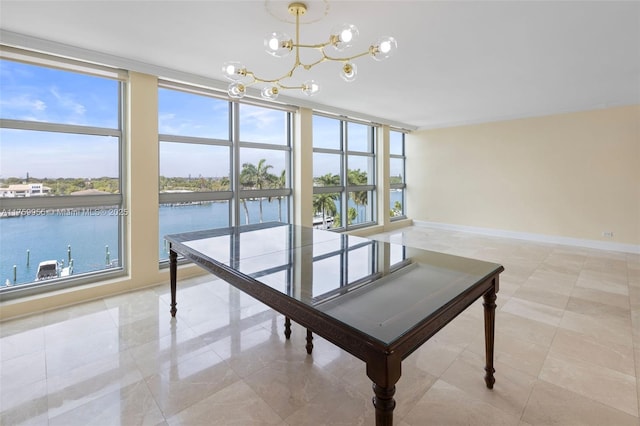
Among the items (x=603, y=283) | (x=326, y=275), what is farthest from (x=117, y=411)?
(x=603, y=283)

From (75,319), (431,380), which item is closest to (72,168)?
(75,319)

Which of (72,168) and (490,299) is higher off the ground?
(72,168)

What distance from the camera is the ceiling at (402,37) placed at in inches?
92.4

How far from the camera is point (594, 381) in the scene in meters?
1.91

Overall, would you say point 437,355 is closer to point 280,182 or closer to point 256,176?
point 256,176

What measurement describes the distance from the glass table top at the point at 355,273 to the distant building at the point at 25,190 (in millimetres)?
1708

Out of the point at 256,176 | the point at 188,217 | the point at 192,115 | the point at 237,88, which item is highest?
the point at 192,115

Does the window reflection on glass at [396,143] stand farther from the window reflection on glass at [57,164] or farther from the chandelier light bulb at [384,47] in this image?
the window reflection on glass at [57,164]

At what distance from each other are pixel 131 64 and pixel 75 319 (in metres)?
2.73

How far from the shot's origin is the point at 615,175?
5.41m

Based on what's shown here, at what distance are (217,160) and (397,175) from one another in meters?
5.28

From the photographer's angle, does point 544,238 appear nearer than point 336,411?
No

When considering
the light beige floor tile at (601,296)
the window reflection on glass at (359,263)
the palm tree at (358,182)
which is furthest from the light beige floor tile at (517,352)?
the palm tree at (358,182)

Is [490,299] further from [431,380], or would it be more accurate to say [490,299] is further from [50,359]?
[50,359]
